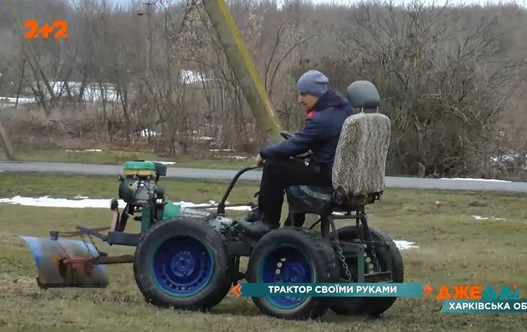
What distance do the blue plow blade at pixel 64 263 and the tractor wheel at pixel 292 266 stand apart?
1.65 m

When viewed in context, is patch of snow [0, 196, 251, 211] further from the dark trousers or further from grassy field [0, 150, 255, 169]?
the dark trousers

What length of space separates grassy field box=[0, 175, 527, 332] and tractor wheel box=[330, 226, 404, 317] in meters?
0.09

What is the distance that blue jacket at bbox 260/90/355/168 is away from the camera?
6746 mm

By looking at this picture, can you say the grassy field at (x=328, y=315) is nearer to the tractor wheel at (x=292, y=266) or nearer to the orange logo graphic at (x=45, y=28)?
the tractor wheel at (x=292, y=266)

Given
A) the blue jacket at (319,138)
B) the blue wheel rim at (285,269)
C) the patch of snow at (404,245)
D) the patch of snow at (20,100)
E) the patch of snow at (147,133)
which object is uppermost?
the blue jacket at (319,138)

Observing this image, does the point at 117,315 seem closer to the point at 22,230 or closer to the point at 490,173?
the point at 22,230

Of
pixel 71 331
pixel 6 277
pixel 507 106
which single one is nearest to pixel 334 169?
pixel 71 331

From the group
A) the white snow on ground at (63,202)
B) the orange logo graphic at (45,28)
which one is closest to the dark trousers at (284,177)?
the white snow on ground at (63,202)

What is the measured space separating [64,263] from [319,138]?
248cm

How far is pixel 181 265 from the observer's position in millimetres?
7188

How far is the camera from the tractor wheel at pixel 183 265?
6961 mm
